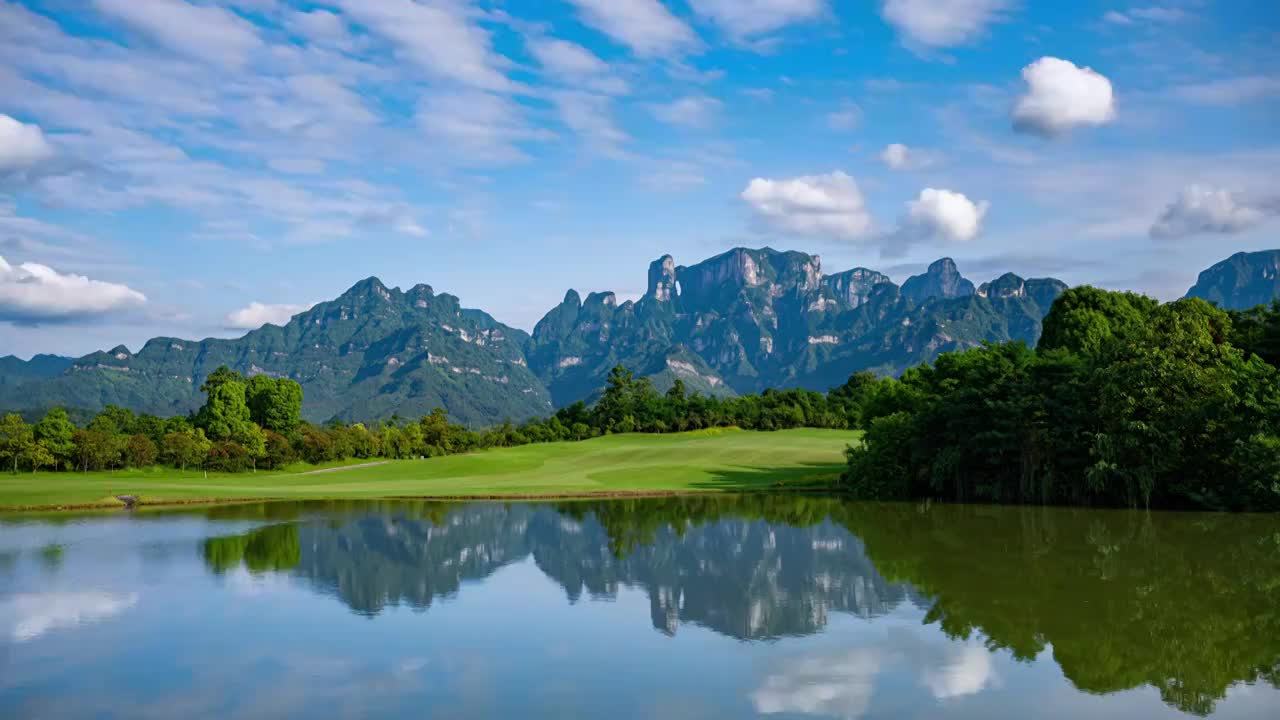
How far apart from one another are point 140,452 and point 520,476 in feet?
89.5

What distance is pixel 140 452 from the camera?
67125mm

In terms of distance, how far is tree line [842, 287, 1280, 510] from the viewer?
1458 inches

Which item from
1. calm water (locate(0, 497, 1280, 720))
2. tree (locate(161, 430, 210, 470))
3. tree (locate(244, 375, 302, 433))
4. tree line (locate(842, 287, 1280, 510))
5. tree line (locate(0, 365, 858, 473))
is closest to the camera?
calm water (locate(0, 497, 1280, 720))

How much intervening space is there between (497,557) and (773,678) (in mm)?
15391

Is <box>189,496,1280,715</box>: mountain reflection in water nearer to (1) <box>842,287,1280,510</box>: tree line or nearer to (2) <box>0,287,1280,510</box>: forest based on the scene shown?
(1) <box>842,287,1280,510</box>: tree line

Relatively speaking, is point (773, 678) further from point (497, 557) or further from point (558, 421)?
point (558, 421)

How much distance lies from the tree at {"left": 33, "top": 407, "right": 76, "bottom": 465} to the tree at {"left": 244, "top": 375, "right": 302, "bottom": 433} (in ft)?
80.3

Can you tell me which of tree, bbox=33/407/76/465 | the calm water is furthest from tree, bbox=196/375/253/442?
the calm water

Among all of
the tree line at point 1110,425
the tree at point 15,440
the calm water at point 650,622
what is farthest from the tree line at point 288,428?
the tree line at point 1110,425

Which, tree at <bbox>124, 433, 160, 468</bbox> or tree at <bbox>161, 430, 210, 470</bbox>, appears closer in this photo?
tree at <bbox>124, 433, 160, 468</bbox>

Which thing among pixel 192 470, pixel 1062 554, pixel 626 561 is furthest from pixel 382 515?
pixel 192 470

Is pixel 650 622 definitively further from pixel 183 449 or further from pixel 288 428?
pixel 288 428

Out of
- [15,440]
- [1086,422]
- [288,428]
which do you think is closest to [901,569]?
[1086,422]

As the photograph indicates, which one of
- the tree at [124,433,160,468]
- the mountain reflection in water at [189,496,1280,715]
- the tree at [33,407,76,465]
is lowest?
the mountain reflection in water at [189,496,1280,715]
